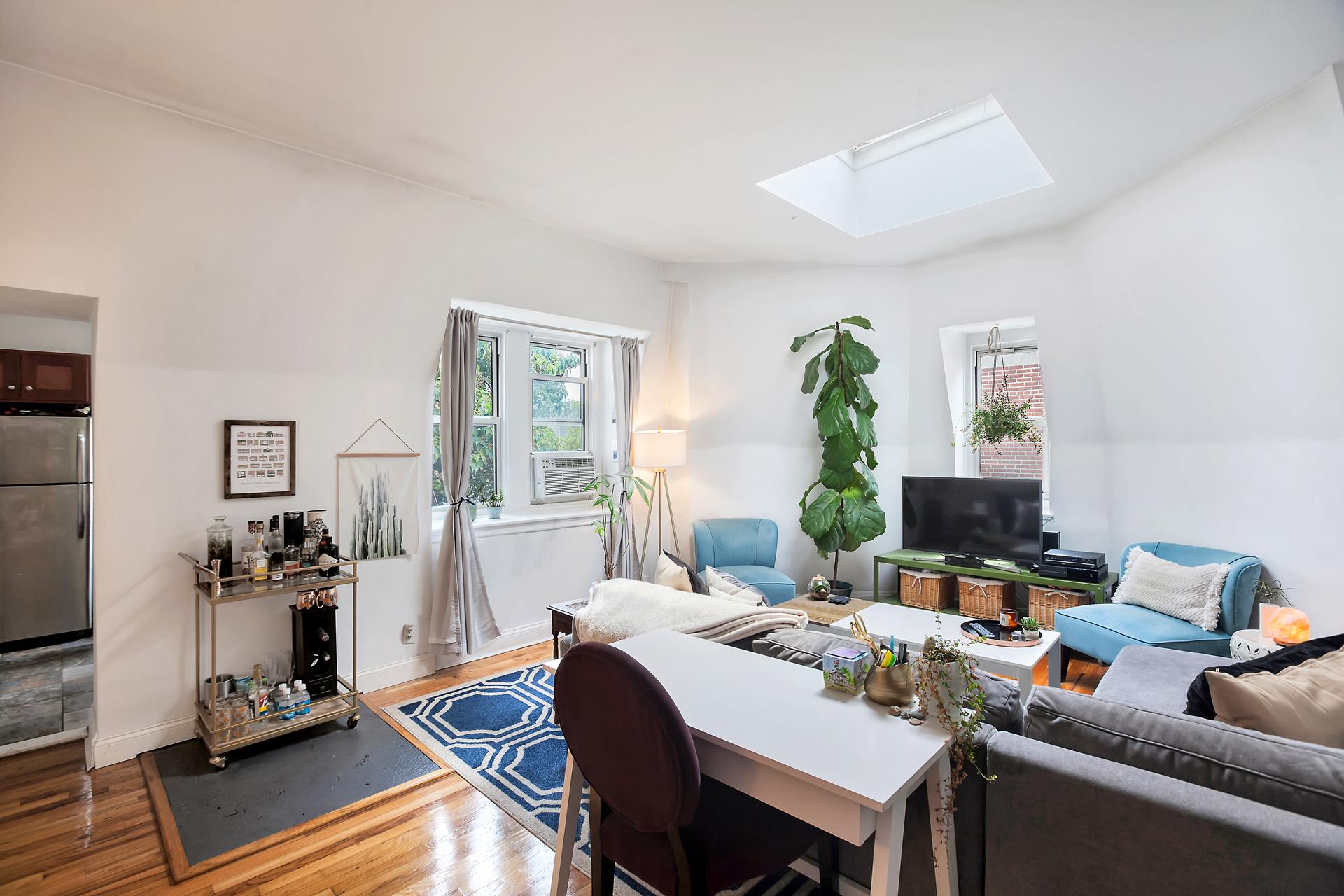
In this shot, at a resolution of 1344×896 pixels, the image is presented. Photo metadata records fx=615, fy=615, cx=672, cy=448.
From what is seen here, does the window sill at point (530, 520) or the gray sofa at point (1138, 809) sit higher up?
the window sill at point (530, 520)

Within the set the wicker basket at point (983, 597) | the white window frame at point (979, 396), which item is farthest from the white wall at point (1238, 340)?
the wicker basket at point (983, 597)

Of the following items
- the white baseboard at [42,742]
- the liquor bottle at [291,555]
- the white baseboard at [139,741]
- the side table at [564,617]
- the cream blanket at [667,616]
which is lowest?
the white baseboard at [42,742]

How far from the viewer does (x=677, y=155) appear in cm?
316

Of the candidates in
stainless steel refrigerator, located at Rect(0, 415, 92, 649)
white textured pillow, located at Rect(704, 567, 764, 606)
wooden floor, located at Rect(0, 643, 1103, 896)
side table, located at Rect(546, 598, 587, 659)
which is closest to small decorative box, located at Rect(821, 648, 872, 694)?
wooden floor, located at Rect(0, 643, 1103, 896)

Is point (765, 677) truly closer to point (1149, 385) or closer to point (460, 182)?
point (460, 182)

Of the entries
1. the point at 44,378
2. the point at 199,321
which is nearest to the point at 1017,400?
the point at 199,321

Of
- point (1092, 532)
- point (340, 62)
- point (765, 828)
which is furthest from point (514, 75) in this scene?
point (1092, 532)

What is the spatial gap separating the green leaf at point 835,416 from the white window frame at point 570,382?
6.23 feet

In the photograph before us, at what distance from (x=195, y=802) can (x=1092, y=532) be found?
5381 millimetres

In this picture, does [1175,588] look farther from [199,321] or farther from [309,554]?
[199,321]

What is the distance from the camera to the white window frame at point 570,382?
15.2 ft

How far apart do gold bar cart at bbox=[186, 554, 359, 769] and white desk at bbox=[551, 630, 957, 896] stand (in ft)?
5.97

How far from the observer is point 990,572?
14.5 feet

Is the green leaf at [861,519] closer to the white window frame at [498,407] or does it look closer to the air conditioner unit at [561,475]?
the air conditioner unit at [561,475]
